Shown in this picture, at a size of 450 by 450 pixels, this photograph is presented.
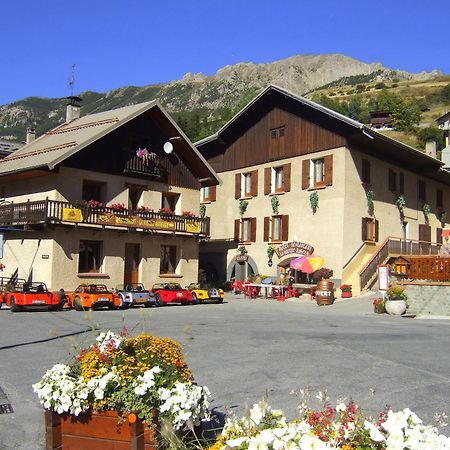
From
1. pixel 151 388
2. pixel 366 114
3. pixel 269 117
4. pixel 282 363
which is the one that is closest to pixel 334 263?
pixel 269 117

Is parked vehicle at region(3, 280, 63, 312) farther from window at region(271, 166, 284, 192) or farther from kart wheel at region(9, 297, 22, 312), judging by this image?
window at region(271, 166, 284, 192)

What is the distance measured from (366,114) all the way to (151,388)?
356 ft

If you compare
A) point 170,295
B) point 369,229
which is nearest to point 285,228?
point 369,229

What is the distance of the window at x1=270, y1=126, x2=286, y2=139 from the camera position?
33.3 meters

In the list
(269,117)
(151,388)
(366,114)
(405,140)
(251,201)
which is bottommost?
(151,388)

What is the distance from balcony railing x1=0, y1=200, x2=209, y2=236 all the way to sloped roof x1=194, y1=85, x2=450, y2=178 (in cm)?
866

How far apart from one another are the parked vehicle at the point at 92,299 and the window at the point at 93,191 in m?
6.60

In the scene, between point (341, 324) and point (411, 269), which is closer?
point (341, 324)

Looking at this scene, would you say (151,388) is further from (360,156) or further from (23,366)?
(360,156)

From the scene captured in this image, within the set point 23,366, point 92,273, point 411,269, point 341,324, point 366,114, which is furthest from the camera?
point 366,114

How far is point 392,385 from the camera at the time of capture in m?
8.20

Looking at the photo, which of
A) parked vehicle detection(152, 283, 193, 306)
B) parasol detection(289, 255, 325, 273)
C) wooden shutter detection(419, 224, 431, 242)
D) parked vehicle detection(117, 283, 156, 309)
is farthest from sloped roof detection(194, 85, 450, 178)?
parked vehicle detection(117, 283, 156, 309)

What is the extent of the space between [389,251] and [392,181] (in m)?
5.06

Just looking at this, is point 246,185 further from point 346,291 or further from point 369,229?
point 346,291
